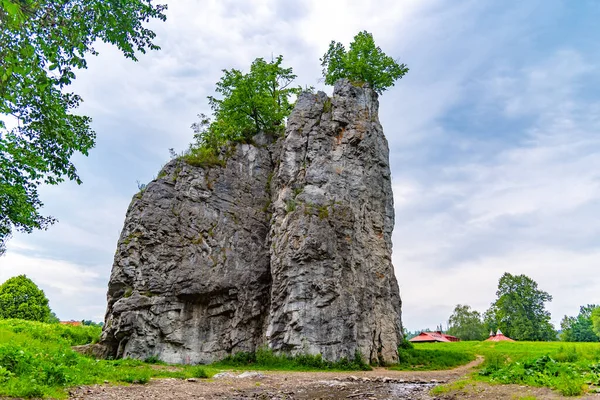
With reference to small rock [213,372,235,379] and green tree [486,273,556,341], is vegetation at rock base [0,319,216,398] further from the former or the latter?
green tree [486,273,556,341]

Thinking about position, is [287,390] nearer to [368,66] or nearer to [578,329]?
[368,66]

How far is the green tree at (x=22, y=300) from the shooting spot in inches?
1828

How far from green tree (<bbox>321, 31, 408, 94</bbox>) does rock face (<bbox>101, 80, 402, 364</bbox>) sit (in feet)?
13.2

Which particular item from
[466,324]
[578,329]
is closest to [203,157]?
[466,324]

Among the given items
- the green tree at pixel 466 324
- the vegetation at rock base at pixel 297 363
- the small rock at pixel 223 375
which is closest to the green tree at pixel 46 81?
the small rock at pixel 223 375

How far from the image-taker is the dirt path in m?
10.2

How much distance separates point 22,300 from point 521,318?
7603 cm

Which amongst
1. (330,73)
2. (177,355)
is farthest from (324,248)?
(330,73)

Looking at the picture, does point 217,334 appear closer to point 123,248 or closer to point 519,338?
point 123,248

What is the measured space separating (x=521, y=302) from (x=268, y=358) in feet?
206

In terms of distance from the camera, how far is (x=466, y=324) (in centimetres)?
8450

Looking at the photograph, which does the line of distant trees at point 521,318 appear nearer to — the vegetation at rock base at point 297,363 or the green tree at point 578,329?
the green tree at point 578,329

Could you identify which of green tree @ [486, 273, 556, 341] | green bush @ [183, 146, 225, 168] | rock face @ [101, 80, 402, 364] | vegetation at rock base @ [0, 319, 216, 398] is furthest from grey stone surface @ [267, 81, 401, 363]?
green tree @ [486, 273, 556, 341]

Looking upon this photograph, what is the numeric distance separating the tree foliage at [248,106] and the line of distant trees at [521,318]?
56.9 meters
